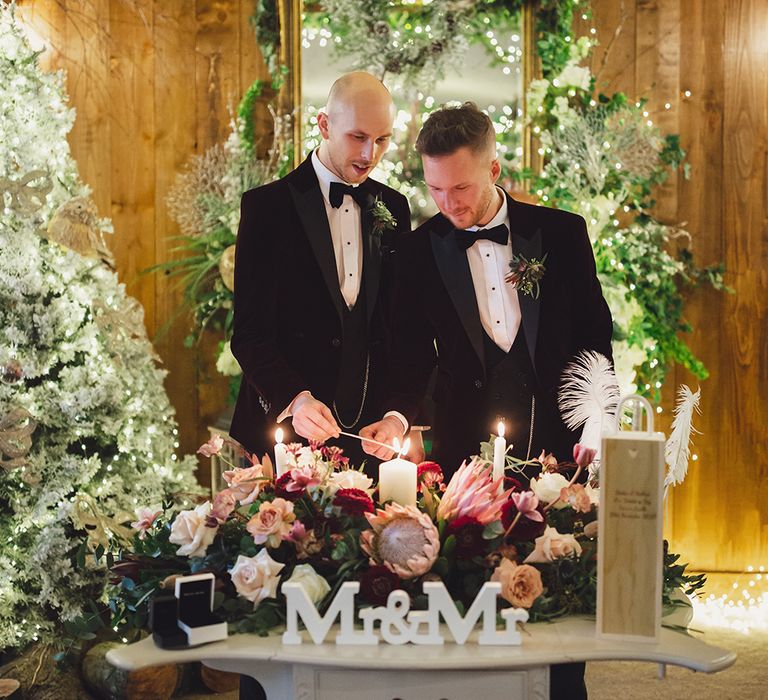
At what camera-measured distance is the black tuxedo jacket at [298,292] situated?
241 centimetres

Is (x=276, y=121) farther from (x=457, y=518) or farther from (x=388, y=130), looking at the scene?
(x=457, y=518)

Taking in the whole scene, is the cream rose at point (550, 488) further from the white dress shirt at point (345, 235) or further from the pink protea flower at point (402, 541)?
the white dress shirt at point (345, 235)

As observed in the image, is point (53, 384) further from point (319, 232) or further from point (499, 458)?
point (499, 458)

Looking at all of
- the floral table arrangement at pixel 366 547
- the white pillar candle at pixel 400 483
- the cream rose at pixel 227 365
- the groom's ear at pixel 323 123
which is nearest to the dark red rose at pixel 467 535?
the floral table arrangement at pixel 366 547

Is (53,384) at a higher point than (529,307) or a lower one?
lower

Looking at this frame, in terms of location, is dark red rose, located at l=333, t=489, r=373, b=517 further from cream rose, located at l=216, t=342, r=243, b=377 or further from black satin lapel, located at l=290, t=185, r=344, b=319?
cream rose, located at l=216, t=342, r=243, b=377

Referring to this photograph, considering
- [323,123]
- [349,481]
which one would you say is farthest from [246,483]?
[323,123]

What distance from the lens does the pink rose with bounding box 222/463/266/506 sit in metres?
1.78

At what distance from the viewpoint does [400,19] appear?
4.17 metres

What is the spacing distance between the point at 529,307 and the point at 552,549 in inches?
26.6

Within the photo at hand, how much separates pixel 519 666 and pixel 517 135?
10.4ft

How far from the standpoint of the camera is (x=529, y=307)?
86.4 inches

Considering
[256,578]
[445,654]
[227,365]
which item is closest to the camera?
[445,654]

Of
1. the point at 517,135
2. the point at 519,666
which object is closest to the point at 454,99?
the point at 517,135
